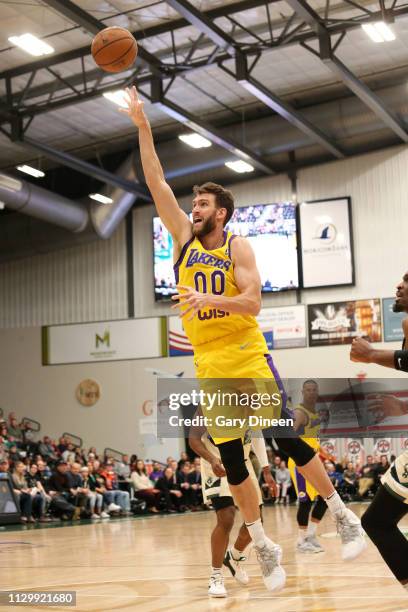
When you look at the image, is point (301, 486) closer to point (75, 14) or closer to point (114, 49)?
point (114, 49)

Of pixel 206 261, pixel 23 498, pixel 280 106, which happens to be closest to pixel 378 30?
pixel 280 106

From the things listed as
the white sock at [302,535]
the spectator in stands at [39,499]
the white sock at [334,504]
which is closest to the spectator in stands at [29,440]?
the spectator in stands at [39,499]

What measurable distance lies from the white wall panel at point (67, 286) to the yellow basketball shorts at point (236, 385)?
79.7ft

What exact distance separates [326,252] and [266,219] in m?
2.33

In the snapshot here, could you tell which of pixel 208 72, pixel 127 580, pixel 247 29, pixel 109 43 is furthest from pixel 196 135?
pixel 127 580

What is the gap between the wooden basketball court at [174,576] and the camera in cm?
571

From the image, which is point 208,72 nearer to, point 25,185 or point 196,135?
point 196,135

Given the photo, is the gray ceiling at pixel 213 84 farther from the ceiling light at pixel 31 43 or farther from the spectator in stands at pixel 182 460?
the spectator in stands at pixel 182 460

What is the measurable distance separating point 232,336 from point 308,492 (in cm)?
517

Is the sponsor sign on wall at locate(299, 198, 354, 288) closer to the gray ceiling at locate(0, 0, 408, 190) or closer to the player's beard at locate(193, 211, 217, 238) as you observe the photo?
the gray ceiling at locate(0, 0, 408, 190)

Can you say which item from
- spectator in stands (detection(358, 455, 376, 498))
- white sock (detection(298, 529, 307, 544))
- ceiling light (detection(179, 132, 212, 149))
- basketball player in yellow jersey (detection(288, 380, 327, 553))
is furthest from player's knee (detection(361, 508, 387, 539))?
spectator in stands (detection(358, 455, 376, 498))

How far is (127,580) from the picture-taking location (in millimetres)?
7309

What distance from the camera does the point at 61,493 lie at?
20.5 m

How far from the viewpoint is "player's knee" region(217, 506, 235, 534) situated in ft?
22.8
